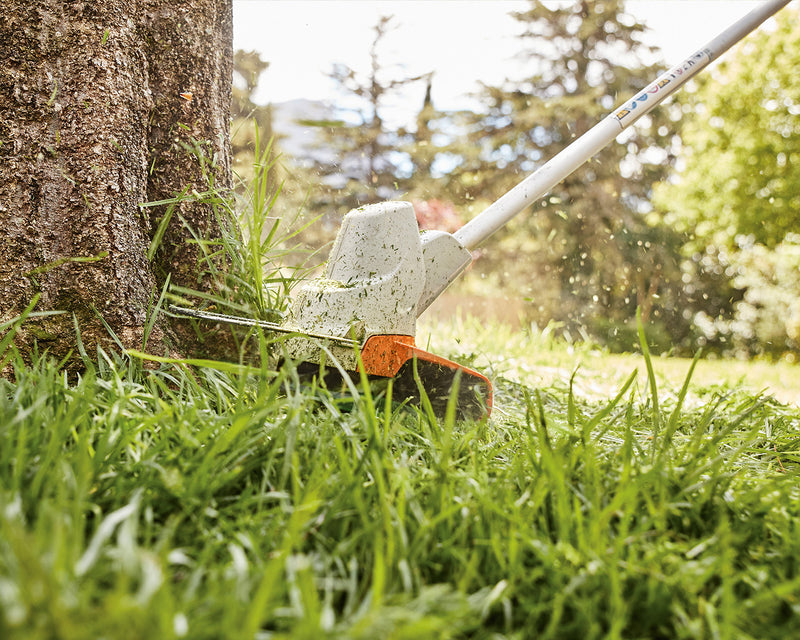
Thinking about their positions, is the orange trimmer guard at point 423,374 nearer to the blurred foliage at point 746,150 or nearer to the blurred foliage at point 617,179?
the blurred foliage at point 617,179

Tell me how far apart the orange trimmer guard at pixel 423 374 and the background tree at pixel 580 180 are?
9.64 m

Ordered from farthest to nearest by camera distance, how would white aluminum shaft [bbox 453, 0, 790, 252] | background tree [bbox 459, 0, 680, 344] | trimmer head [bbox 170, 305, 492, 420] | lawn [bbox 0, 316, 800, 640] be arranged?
background tree [bbox 459, 0, 680, 344]
white aluminum shaft [bbox 453, 0, 790, 252]
trimmer head [bbox 170, 305, 492, 420]
lawn [bbox 0, 316, 800, 640]

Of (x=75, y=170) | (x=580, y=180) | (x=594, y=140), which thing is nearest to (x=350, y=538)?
(x=75, y=170)

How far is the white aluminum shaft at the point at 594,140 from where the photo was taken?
5.77ft

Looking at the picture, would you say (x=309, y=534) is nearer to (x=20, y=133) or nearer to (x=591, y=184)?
(x=20, y=133)

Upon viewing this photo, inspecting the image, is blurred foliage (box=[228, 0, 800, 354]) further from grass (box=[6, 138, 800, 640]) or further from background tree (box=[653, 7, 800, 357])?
grass (box=[6, 138, 800, 640])

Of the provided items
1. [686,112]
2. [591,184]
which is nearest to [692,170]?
[686,112]

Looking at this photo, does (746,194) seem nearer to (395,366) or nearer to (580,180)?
(580,180)

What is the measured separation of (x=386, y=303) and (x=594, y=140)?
39.7 inches

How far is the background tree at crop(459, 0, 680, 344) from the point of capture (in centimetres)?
1155

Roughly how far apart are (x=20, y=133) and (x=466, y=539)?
4.65 feet

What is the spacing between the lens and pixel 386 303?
148cm

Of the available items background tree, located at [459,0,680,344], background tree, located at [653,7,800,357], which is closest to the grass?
background tree, located at [459,0,680,344]

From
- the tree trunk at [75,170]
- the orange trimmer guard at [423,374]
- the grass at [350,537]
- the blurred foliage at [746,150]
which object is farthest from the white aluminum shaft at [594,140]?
the blurred foliage at [746,150]
